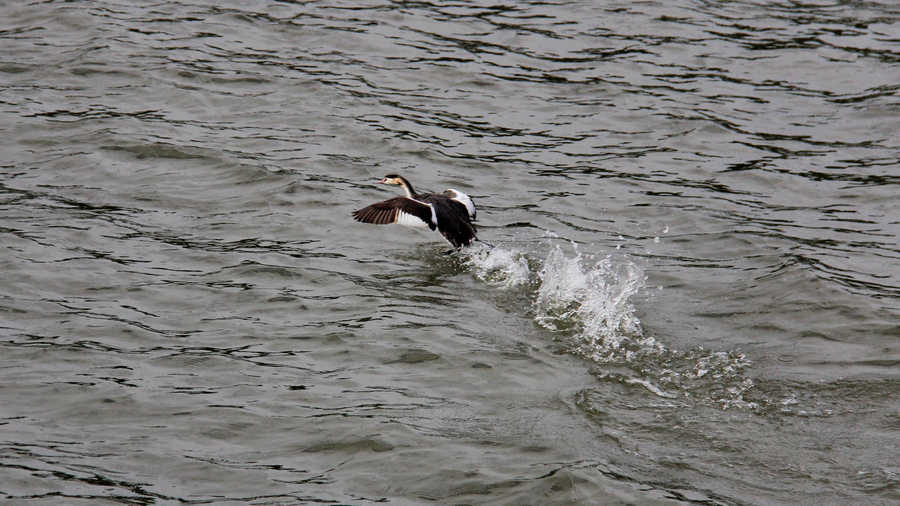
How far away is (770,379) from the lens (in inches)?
298

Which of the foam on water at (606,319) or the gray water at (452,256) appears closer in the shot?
the gray water at (452,256)

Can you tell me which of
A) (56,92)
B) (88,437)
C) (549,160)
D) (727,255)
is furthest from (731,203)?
(56,92)

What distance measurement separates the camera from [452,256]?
34.1 feet

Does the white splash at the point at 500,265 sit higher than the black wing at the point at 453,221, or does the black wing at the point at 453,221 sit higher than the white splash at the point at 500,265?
the black wing at the point at 453,221

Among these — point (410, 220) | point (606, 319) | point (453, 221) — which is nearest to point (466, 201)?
point (453, 221)

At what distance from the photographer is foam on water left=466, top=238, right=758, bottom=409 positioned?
7.48 metres

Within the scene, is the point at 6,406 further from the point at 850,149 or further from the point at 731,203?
the point at 850,149

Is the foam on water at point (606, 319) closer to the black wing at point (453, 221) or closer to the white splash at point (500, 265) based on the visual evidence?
the white splash at point (500, 265)

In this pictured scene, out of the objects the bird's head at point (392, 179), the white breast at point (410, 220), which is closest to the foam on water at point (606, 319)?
the white breast at point (410, 220)

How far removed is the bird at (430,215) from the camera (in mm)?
10023

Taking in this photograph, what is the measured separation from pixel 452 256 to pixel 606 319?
7.50ft

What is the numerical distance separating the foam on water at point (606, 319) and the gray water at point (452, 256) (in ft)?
0.12

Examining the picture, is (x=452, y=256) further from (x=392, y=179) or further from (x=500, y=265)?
(x=392, y=179)

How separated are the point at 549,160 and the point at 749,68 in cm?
432
